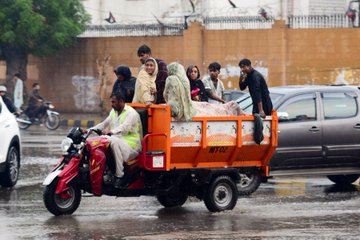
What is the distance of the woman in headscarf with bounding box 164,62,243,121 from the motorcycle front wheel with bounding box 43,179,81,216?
147 centimetres

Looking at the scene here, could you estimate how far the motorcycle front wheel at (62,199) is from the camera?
12.0 metres

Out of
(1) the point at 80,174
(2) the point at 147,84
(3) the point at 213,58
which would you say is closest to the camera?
(1) the point at 80,174

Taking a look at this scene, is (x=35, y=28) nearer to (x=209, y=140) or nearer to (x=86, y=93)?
(x=86, y=93)

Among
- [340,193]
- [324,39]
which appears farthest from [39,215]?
[324,39]

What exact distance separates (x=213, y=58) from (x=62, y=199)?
2320cm

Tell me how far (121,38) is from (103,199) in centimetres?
2309

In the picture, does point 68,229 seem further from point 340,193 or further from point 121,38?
point 121,38

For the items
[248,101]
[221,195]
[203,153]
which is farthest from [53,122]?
[203,153]

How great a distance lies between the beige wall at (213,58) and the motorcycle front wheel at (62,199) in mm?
22069

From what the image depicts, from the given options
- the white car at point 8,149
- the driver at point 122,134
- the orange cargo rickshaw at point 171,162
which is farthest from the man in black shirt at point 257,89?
the white car at point 8,149

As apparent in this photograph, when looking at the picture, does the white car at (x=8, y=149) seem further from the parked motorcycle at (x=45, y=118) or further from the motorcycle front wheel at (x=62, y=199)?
the parked motorcycle at (x=45, y=118)

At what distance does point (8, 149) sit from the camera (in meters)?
15.4

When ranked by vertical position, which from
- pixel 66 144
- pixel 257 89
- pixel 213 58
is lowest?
pixel 66 144

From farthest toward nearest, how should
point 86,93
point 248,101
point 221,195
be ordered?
point 86,93 → point 248,101 → point 221,195
